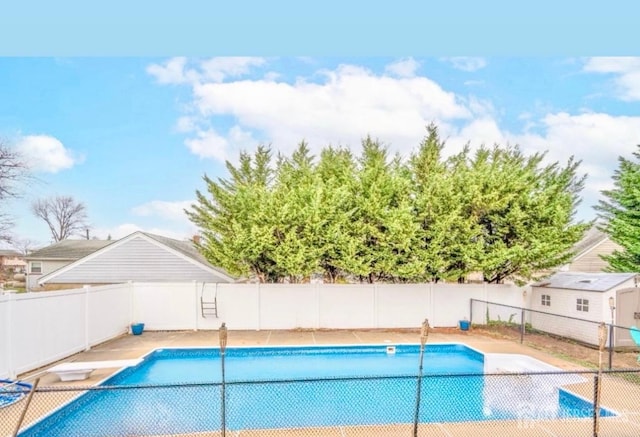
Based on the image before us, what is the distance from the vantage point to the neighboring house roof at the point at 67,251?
23547 mm

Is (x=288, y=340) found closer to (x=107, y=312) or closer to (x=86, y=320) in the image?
(x=107, y=312)

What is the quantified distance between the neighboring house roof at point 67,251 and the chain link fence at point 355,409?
19.0m

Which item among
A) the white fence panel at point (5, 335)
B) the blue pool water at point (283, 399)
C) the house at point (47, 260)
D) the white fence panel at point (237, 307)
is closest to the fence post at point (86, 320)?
the blue pool water at point (283, 399)

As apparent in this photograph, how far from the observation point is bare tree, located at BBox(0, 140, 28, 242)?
14.6 meters

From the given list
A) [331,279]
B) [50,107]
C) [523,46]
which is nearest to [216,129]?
[50,107]

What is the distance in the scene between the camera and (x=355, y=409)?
6.45 m

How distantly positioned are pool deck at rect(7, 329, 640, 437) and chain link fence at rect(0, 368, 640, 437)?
0.09ft

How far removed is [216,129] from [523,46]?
14219mm

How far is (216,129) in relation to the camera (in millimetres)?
17938

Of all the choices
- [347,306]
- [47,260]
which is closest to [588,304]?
[347,306]

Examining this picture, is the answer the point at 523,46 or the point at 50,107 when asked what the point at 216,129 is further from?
the point at 523,46

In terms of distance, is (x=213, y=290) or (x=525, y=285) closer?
(x=213, y=290)

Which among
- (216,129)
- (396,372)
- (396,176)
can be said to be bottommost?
(396,372)

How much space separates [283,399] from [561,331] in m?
8.90
